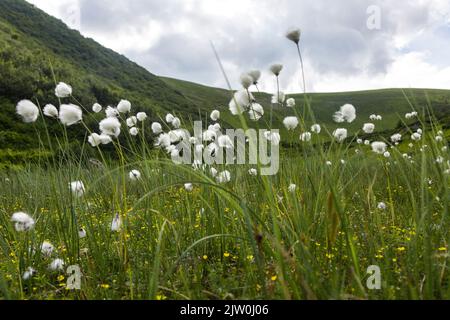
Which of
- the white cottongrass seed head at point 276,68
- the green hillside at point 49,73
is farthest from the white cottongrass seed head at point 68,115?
the white cottongrass seed head at point 276,68

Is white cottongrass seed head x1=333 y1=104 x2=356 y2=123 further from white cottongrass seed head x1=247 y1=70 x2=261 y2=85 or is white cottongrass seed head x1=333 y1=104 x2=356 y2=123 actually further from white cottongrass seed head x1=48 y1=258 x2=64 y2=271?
white cottongrass seed head x1=48 y1=258 x2=64 y2=271

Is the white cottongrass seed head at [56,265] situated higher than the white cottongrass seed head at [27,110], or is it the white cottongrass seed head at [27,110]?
the white cottongrass seed head at [27,110]

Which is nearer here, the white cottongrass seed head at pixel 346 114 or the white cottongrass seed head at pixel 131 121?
the white cottongrass seed head at pixel 346 114

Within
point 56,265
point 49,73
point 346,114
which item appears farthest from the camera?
point 49,73

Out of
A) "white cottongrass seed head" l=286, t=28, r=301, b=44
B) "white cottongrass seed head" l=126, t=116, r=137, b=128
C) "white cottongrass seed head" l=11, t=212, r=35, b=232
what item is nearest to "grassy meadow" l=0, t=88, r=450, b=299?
"white cottongrass seed head" l=11, t=212, r=35, b=232

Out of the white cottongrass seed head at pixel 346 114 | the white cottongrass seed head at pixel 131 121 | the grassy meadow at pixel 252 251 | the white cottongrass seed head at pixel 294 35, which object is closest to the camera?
the grassy meadow at pixel 252 251

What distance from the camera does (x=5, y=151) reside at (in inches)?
725

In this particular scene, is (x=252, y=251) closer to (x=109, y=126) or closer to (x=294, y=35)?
(x=109, y=126)

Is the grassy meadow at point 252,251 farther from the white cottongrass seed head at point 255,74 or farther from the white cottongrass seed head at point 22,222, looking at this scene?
the white cottongrass seed head at point 255,74

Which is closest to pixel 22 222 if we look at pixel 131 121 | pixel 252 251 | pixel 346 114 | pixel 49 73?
pixel 252 251

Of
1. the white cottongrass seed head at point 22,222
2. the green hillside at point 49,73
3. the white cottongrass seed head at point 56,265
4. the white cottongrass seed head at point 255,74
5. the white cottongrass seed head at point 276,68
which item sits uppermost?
the green hillside at point 49,73

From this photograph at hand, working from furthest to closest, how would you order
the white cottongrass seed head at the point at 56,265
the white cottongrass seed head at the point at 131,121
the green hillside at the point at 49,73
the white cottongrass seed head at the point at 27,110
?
1. the green hillside at the point at 49,73
2. the white cottongrass seed head at the point at 131,121
3. the white cottongrass seed head at the point at 27,110
4. the white cottongrass seed head at the point at 56,265

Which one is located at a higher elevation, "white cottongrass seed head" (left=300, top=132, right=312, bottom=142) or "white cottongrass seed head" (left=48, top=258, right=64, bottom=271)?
"white cottongrass seed head" (left=300, top=132, right=312, bottom=142)
